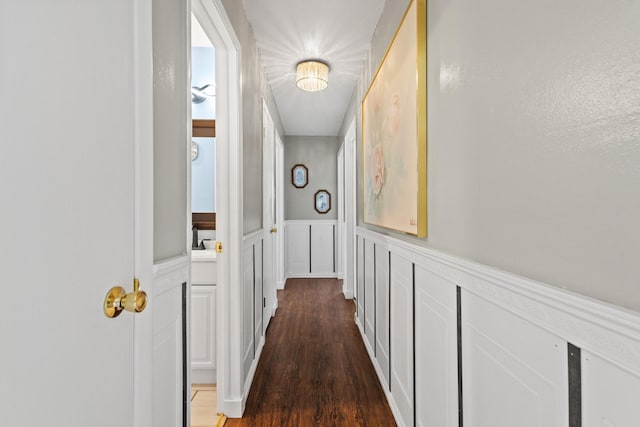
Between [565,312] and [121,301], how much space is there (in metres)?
0.89

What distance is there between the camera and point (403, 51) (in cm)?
156

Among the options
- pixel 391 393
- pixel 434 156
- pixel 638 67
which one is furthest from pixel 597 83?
pixel 391 393

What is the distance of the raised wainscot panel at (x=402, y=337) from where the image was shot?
1572 mm

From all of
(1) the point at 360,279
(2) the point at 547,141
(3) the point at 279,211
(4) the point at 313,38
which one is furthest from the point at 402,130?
(3) the point at 279,211

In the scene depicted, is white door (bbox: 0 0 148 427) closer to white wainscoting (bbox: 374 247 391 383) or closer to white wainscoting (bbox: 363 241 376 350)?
white wainscoting (bbox: 374 247 391 383)

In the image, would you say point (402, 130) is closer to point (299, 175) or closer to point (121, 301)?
point (121, 301)

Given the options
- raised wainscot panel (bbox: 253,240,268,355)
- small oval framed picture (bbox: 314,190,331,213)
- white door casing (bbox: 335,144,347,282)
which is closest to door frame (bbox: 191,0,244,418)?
raised wainscot panel (bbox: 253,240,268,355)

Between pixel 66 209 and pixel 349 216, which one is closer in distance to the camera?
pixel 66 209

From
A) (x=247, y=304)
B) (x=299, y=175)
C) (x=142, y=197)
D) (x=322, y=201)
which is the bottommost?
(x=247, y=304)

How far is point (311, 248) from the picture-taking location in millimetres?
5512

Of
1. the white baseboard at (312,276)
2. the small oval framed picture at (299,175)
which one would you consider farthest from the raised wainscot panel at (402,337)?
the small oval framed picture at (299,175)

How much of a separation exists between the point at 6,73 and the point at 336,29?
232 centimetres

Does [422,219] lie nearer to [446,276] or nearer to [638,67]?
[446,276]

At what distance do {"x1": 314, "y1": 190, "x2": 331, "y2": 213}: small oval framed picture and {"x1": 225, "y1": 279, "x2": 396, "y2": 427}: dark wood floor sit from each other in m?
2.21
